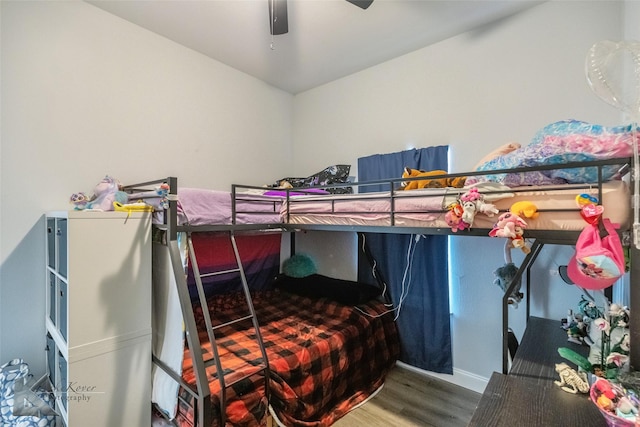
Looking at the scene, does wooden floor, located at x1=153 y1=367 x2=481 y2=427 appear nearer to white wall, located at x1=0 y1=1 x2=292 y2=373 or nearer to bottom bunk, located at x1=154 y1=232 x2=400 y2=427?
bottom bunk, located at x1=154 y1=232 x2=400 y2=427

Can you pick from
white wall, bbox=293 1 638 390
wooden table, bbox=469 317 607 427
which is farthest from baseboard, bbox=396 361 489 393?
wooden table, bbox=469 317 607 427

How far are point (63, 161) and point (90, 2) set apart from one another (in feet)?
4.20

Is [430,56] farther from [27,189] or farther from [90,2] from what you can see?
[27,189]

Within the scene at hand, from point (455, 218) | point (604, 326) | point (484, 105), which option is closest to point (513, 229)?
point (455, 218)

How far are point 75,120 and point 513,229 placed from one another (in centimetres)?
299

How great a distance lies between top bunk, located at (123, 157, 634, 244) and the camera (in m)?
1.16

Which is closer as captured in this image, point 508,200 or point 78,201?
point 508,200

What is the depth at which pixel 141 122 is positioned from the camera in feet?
8.25

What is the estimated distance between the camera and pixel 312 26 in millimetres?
2488

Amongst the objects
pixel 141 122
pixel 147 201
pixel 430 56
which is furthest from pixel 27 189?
pixel 430 56

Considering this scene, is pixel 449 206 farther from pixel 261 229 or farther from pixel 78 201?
pixel 78 201

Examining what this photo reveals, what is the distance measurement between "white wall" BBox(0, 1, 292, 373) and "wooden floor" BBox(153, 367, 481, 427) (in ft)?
4.70

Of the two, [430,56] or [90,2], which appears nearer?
[90,2]

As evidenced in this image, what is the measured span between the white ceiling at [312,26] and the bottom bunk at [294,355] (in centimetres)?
203
